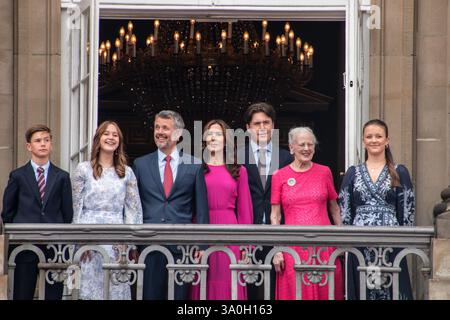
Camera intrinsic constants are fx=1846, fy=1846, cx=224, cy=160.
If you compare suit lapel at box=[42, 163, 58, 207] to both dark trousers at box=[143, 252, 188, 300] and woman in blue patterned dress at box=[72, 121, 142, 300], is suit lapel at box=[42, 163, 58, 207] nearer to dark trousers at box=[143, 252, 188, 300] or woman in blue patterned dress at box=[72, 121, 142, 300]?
woman in blue patterned dress at box=[72, 121, 142, 300]

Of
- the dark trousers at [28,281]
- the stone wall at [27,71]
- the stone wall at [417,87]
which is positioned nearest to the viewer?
the dark trousers at [28,281]

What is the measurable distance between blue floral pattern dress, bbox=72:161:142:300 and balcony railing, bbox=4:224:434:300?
0.97ft

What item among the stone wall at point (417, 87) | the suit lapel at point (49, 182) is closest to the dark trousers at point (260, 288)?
the suit lapel at point (49, 182)

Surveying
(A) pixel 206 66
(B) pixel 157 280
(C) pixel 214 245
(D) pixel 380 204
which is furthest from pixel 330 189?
(A) pixel 206 66

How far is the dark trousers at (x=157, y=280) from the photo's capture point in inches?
581

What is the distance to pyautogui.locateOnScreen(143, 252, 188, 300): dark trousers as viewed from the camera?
14758 millimetres

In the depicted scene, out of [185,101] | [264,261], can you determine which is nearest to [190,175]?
[264,261]

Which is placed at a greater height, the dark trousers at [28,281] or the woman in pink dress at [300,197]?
the woman in pink dress at [300,197]

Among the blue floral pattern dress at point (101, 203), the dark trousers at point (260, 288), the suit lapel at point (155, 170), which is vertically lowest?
the dark trousers at point (260, 288)

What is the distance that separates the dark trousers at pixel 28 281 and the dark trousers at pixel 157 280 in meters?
0.69

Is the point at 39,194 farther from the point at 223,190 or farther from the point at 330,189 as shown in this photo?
the point at 330,189

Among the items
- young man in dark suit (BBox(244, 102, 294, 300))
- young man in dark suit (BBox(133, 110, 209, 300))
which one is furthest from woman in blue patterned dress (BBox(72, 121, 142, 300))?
young man in dark suit (BBox(244, 102, 294, 300))

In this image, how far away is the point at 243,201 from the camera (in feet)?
50.2

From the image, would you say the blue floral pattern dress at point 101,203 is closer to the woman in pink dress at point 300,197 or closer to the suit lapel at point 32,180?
the suit lapel at point 32,180
